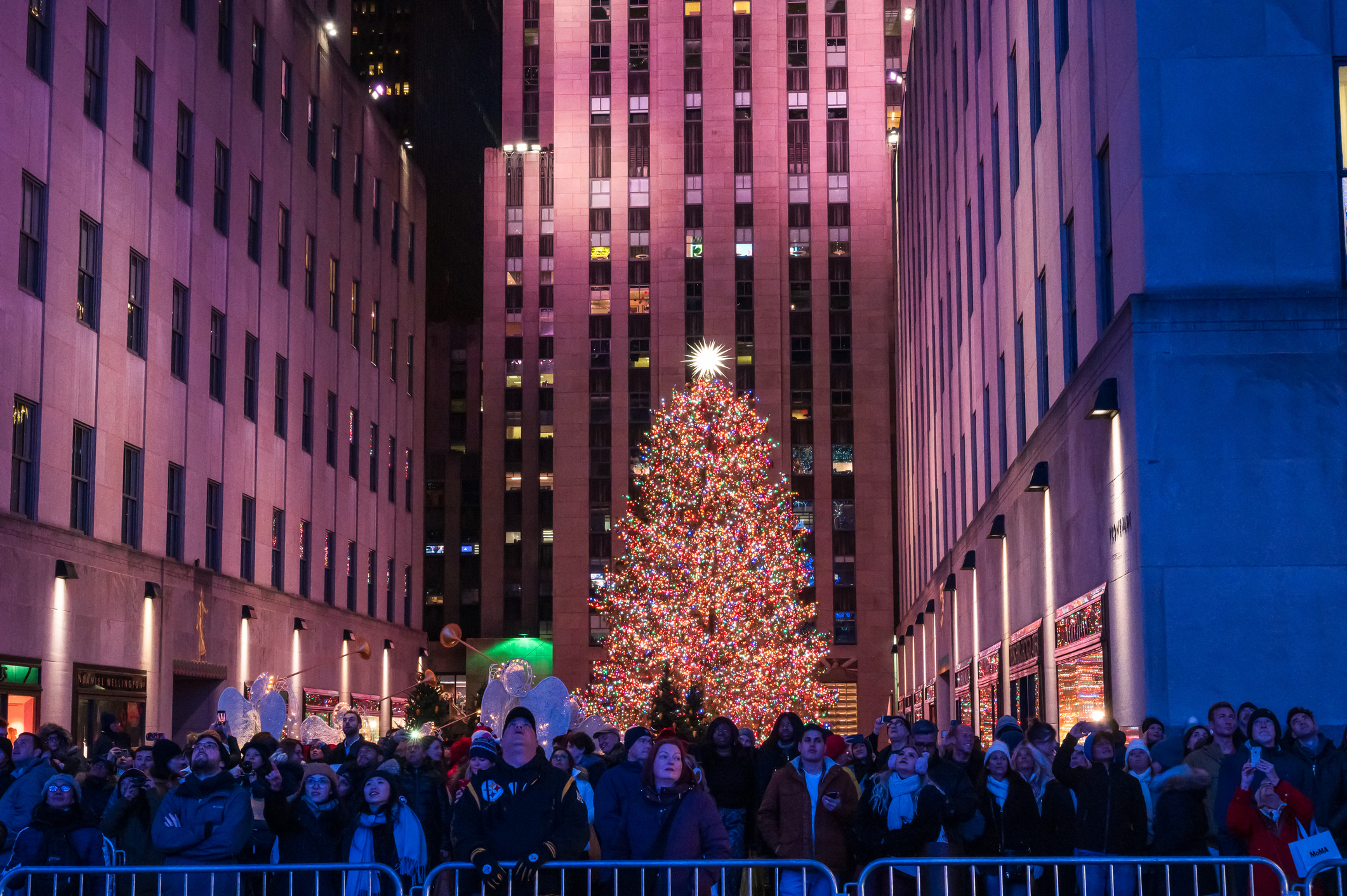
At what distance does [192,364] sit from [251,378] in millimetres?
5095

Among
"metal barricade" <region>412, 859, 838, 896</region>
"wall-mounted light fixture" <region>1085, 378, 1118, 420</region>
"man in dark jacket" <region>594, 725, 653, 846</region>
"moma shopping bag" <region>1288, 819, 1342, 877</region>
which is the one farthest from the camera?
"wall-mounted light fixture" <region>1085, 378, 1118, 420</region>

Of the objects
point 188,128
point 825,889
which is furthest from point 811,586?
point 825,889

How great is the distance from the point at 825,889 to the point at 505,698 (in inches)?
563

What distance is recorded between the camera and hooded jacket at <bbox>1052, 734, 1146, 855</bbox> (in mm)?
12023

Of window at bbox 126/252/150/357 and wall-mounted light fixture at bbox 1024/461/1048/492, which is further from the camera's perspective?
window at bbox 126/252/150/357

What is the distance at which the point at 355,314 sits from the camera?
52.8 metres

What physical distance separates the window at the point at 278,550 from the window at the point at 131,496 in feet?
32.4

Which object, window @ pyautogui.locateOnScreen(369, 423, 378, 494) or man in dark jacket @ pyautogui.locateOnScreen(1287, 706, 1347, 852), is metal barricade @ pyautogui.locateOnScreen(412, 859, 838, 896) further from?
window @ pyautogui.locateOnScreen(369, 423, 378, 494)

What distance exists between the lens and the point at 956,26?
122ft

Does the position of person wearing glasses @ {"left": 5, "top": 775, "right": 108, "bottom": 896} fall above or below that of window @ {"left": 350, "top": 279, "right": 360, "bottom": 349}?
below

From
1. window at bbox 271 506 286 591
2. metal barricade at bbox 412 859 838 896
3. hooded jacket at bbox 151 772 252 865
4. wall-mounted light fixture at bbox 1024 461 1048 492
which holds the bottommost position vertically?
metal barricade at bbox 412 859 838 896

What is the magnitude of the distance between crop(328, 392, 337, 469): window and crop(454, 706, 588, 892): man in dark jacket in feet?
134

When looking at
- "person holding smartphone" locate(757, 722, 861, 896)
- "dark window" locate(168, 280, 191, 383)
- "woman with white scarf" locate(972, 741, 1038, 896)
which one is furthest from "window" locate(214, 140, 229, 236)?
"woman with white scarf" locate(972, 741, 1038, 896)

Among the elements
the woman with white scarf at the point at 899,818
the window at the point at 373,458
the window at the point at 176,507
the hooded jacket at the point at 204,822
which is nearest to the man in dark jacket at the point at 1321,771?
the woman with white scarf at the point at 899,818
